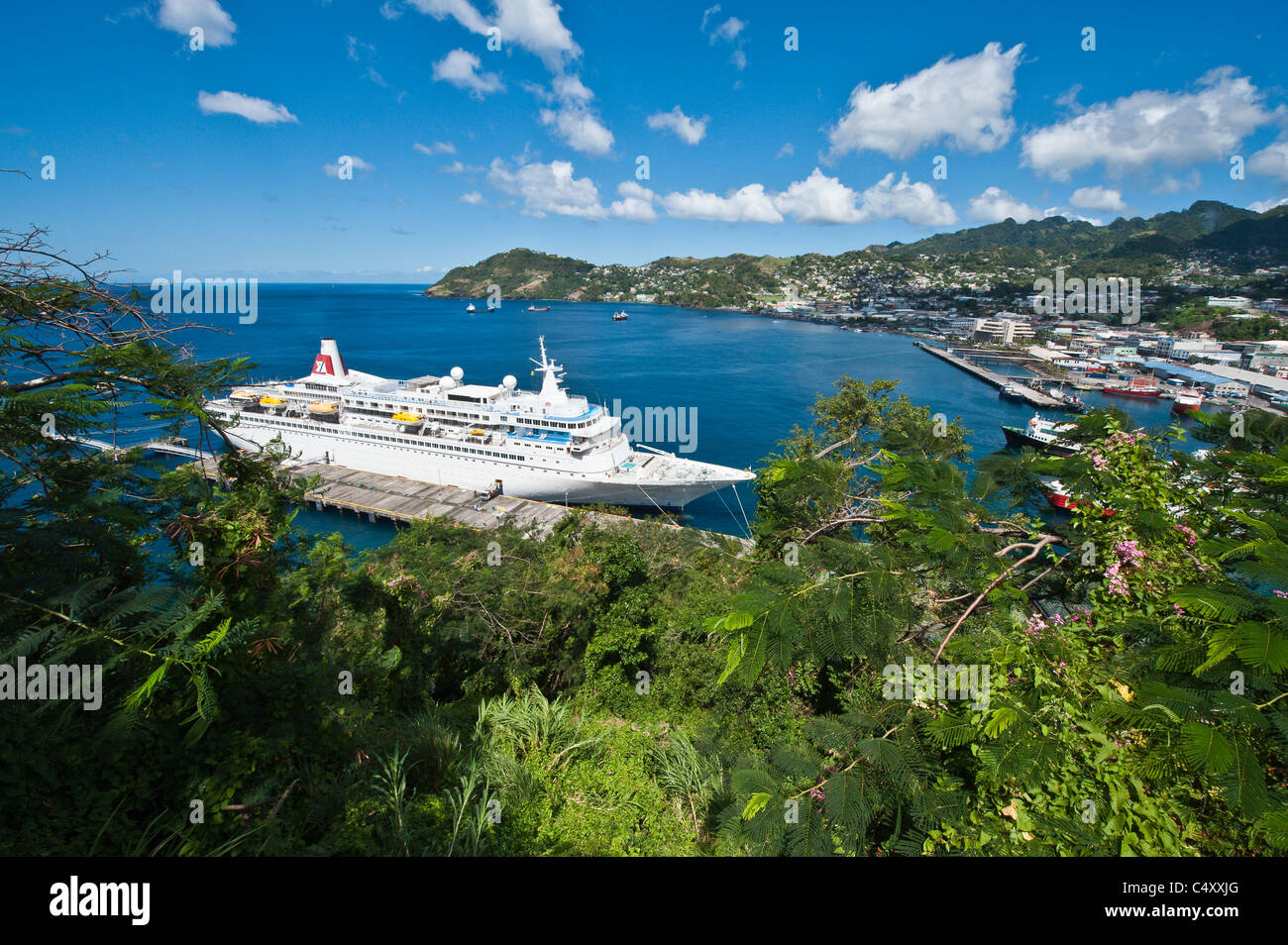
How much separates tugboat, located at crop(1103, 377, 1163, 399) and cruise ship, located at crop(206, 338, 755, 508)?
3868 cm

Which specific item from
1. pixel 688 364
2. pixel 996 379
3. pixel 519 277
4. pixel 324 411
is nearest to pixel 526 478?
pixel 324 411

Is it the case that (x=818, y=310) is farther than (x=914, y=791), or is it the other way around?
(x=818, y=310)

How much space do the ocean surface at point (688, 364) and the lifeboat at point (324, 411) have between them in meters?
7.03

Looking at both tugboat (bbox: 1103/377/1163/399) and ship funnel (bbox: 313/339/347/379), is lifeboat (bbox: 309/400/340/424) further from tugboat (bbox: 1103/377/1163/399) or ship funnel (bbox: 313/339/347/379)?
tugboat (bbox: 1103/377/1163/399)

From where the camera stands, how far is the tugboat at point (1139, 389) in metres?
42.0

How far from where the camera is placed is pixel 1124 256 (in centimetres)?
11581

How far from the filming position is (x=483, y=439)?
26.0 m

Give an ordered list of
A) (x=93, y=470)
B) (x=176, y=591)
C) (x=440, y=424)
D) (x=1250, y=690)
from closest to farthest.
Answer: (x=1250, y=690)
(x=176, y=591)
(x=93, y=470)
(x=440, y=424)

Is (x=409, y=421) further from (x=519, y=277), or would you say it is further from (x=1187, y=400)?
(x=519, y=277)

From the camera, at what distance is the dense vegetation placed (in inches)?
88.2

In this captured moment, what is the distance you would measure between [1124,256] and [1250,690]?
162m

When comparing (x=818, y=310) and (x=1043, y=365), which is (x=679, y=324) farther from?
(x=1043, y=365)

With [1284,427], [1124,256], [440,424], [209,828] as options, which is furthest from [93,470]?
[1124,256]

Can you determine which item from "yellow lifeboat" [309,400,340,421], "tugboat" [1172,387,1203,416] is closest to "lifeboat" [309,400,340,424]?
"yellow lifeboat" [309,400,340,421]
